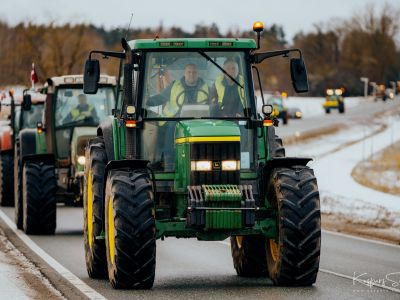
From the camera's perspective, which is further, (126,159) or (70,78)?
(70,78)

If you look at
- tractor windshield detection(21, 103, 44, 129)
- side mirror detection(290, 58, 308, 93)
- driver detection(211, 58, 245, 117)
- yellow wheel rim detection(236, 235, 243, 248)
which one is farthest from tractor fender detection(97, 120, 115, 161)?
tractor windshield detection(21, 103, 44, 129)

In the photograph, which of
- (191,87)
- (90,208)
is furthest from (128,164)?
(90,208)

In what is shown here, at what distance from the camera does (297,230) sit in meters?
12.3

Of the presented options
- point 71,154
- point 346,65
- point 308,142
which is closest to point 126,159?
point 71,154

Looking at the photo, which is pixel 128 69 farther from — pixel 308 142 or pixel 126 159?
pixel 308 142

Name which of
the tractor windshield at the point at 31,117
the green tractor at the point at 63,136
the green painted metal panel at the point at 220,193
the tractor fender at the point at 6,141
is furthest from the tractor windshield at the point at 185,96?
the tractor fender at the point at 6,141

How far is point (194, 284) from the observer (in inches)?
520

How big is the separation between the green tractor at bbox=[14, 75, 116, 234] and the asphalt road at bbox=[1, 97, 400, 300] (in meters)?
0.91

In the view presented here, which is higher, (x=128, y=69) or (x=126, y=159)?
(x=128, y=69)

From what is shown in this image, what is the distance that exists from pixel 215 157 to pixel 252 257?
1781 mm

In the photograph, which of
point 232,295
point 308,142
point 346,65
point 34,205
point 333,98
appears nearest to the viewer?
point 232,295

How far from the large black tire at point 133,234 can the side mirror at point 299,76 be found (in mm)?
2079

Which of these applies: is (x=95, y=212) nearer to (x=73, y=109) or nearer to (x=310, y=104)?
(x=73, y=109)

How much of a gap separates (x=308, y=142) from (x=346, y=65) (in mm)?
115011
